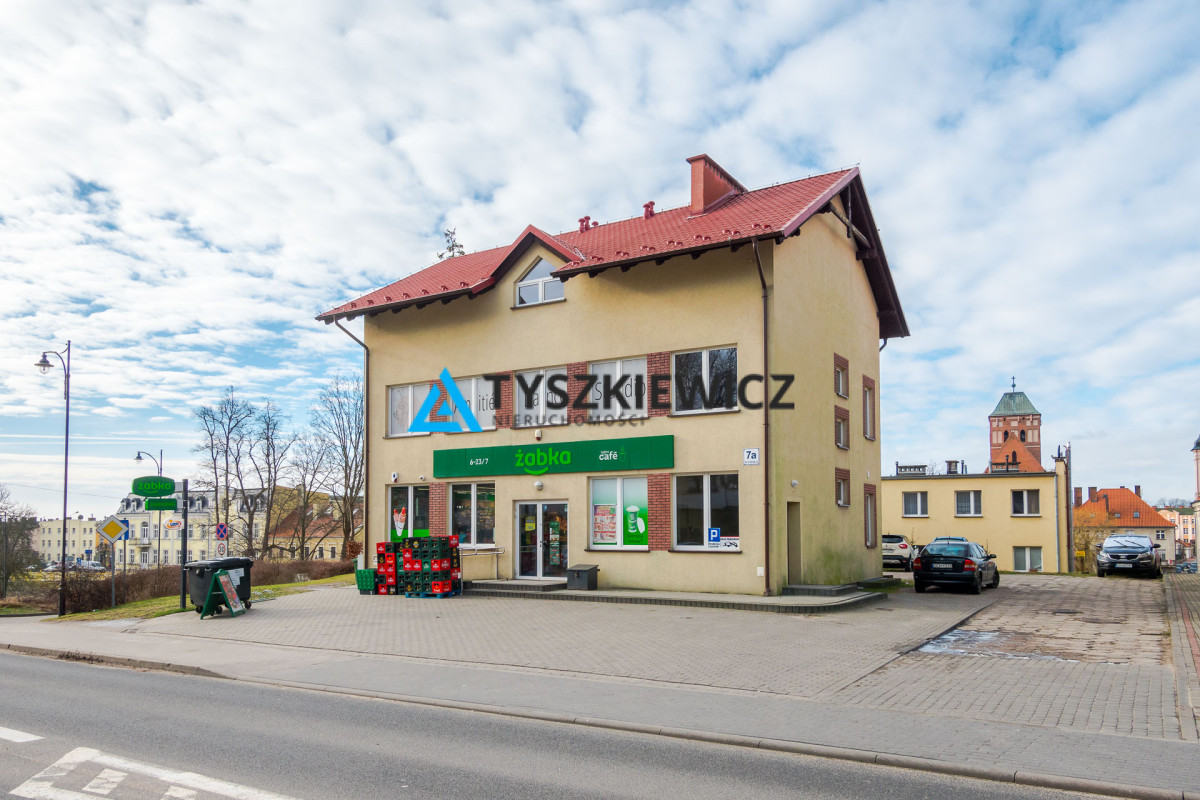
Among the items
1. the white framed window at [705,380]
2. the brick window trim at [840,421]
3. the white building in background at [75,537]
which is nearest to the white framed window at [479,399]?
the white framed window at [705,380]

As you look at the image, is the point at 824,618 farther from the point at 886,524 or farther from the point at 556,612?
the point at 886,524

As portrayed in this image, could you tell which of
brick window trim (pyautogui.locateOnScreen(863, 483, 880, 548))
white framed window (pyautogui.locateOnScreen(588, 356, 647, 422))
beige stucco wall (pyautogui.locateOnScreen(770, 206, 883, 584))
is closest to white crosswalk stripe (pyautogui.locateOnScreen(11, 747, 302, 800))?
beige stucco wall (pyautogui.locateOnScreen(770, 206, 883, 584))

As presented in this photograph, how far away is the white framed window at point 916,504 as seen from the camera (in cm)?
4472

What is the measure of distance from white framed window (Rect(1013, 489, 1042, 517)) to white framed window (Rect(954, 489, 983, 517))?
1546mm

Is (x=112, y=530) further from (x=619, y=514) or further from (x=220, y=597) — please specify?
(x=619, y=514)

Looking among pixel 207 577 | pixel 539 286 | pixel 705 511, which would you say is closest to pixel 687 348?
pixel 705 511

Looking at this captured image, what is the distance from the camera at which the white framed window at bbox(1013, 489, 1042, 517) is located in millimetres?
42188

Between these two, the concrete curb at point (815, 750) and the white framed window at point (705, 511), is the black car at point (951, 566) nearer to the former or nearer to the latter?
the white framed window at point (705, 511)

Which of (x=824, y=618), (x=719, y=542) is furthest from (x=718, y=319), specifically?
(x=824, y=618)

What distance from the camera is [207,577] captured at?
1817cm

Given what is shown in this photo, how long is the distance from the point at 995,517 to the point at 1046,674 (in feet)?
116

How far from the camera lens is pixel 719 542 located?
1920cm

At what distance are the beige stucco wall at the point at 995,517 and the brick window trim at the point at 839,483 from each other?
896 inches

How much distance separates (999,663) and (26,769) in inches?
414
